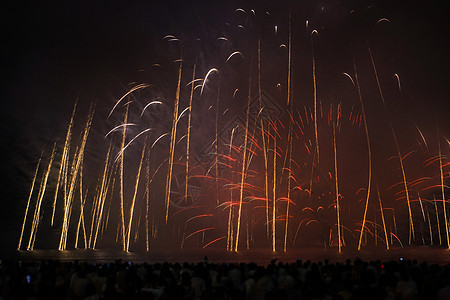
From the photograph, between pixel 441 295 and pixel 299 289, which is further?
pixel 299 289

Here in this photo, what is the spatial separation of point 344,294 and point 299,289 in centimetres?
212

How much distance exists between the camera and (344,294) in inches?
415

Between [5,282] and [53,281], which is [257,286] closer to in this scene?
[53,281]

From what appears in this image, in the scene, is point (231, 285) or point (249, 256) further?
point (249, 256)

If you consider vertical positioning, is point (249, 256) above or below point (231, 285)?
above

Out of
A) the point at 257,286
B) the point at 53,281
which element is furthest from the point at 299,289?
the point at 53,281

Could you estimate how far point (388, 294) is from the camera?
1196 centimetres

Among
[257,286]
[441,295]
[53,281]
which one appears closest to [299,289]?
[257,286]

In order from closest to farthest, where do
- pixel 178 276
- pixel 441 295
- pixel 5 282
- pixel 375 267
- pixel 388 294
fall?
1. pixel 441 295
2. pixel 388 294
3. pixel 5 282
4. pixel 178 276
5. pixel 375 267

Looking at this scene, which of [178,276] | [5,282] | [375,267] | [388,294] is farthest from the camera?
[375,267]

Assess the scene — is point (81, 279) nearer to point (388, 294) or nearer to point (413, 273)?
point (388, 294)

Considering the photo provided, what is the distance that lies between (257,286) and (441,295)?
18.5 ft

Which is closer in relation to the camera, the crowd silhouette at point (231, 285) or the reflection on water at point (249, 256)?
the crowd silhouette at point (231, 285)

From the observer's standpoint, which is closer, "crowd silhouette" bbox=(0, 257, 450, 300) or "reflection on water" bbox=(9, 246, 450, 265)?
"crowd silhouette" bbox=(0, 257, 450, 300)
